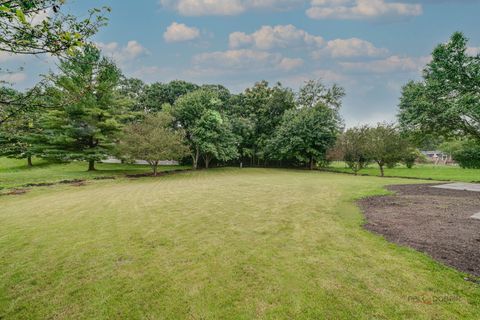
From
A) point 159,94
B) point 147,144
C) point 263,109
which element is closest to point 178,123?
point 147,144

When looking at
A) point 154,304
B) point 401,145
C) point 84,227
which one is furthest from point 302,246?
point 401,145

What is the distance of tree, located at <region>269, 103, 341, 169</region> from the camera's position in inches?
1027

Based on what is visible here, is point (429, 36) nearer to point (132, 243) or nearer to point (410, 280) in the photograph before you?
point (410, 280)

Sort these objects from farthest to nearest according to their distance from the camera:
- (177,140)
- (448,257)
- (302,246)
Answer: (177,140), (302,246), (448,257)

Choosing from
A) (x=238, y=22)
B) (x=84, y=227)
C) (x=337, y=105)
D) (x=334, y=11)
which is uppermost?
(x=238, y=22)

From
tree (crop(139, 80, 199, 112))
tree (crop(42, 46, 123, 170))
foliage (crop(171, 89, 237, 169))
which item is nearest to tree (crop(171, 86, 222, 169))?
foliage (crop(171, 89, 237, 169))

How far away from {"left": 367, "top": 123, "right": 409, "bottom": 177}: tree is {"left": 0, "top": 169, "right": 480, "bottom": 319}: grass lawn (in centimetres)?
1739

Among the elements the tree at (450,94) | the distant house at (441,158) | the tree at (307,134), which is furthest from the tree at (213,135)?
the distant house at (441,158)

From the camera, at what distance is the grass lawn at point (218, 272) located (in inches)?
103

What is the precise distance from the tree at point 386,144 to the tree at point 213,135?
13563 mm

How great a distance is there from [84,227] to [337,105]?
3203 centimetres

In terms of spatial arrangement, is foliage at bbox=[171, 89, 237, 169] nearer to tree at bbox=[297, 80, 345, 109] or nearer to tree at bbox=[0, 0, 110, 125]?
tree at bbox=[297, 80, 345, 109]

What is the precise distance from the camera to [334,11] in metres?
14.8

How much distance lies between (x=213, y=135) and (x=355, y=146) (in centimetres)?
1403
